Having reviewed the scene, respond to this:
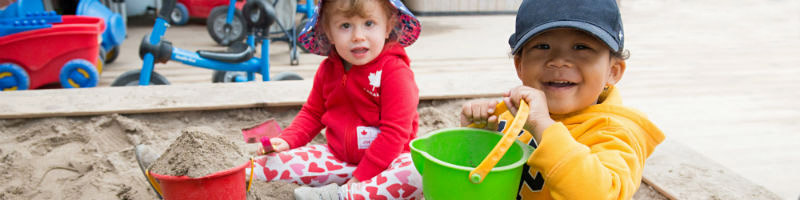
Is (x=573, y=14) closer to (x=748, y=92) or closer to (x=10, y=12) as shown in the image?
(x=748, y=92)

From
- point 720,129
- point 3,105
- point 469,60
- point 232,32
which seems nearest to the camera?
point 3,105

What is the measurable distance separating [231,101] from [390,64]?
1123 mm

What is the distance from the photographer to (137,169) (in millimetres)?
1853

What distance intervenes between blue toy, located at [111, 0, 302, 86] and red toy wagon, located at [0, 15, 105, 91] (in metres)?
0.46

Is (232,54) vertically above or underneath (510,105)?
underneath

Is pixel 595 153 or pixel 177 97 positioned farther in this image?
pixel 177 97

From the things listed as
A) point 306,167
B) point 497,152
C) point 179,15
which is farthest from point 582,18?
point 179,15

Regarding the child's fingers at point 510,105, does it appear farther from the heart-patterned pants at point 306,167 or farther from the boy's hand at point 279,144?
the boy's hand at point 279,144

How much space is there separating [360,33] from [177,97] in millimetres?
1358

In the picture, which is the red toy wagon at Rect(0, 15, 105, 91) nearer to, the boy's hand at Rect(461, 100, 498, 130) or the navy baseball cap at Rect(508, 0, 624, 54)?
the boy's hand at Rect(461, 100, 498, 130)

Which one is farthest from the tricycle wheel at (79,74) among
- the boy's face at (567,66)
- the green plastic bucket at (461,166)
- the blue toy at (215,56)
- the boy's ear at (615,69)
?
the boy's ear at (615,69)

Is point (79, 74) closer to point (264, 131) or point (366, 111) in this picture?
point (264, 131)

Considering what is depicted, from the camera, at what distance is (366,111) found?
1592 millimetres

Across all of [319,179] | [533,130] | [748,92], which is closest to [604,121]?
[533,130]
